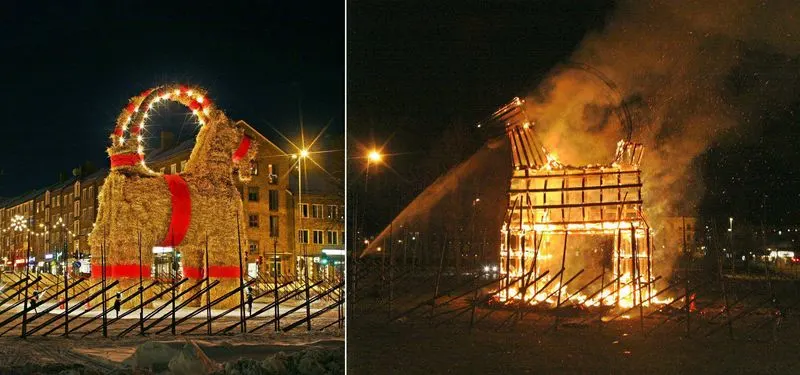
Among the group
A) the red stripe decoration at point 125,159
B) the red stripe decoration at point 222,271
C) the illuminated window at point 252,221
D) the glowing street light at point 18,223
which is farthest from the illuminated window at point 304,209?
the glowing street light at point 18,223

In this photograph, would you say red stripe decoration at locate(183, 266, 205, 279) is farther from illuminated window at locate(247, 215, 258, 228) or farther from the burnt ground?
the burnt ground

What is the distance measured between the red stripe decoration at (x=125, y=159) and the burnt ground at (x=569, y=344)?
3.53 m

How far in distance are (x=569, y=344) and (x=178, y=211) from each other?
5592 mm

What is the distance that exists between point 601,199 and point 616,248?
0.72 meters

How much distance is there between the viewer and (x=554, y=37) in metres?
9.68

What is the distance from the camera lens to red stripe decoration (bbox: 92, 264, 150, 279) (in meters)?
11.0

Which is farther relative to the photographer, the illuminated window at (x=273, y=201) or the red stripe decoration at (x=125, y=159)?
the illuminated window at (x=273, y=201)

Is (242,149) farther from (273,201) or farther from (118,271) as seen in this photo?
(118,271)

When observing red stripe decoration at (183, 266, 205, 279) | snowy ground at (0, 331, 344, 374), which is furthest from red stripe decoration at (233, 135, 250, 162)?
snowy ground at (0, 331, 344, 374)

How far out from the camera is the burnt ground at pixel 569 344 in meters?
8.05

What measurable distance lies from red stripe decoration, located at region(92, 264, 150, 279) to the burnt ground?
3.08m

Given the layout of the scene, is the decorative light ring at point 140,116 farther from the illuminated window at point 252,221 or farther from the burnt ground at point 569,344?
the burnt ground at point 569,344

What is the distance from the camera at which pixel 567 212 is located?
10500 millimetres

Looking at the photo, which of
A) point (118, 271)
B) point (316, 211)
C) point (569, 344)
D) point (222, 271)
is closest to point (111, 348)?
point (118, 271)
